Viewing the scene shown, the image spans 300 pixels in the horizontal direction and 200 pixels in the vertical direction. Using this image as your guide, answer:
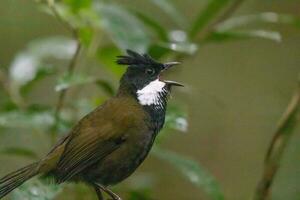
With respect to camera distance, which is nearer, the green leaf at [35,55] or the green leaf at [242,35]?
the green leaf at [242,35]

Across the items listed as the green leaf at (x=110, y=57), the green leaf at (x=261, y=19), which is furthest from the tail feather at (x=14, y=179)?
the green leaf at (x=261, y=19)

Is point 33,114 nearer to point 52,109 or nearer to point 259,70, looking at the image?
point 52,109

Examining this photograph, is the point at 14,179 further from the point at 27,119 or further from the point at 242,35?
the point at 242,35

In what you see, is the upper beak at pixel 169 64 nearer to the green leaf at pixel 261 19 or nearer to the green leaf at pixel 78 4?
the green leaf at pixel 261 19

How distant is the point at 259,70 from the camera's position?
778cm

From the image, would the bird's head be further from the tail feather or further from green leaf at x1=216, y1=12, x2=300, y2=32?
the tail feather

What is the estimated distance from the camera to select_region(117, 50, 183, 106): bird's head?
167 inches

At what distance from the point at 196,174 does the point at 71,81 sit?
2.66 feet

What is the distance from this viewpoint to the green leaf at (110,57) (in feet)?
14.7

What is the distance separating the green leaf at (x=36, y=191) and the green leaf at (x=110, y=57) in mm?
871

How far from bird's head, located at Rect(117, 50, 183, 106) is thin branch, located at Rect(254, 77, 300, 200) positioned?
0.61 metres

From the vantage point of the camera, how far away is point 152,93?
14.1 ft

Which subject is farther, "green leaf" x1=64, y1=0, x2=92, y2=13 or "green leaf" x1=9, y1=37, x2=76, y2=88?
"green leaf" x1=9, y1=37, x2=76, y2=88

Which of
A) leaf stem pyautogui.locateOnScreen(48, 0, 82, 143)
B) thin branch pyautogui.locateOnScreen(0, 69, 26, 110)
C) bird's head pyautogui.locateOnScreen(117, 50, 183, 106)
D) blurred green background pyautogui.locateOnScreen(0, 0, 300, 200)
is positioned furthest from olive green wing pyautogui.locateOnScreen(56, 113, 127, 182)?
blurred green background pyautogui.locateOnScreen(0, 0, 300, 200)
